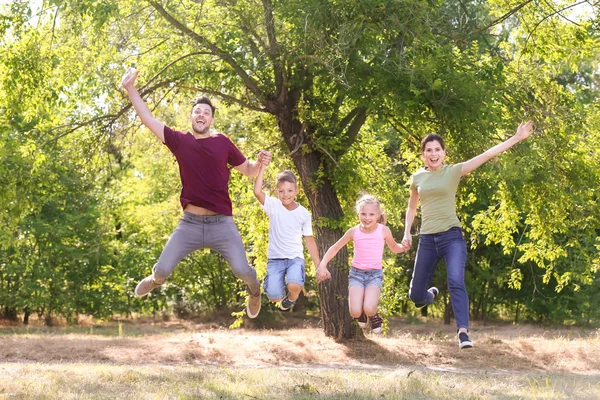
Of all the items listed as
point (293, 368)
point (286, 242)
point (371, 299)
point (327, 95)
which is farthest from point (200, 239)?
point (327, 95)

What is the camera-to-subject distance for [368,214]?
8.18 metres

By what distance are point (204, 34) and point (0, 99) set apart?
3.74 metres

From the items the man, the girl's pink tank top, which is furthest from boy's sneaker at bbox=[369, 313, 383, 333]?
the man

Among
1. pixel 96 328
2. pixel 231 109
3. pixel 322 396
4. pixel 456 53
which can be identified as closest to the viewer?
pixel 322 396

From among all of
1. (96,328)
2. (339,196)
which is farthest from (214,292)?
(339,196)

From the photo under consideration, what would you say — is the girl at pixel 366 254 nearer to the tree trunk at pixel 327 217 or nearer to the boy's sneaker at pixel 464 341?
the boy's sneaker at pixel 464 341

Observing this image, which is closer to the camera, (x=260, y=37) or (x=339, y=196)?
(x=260, y=37)

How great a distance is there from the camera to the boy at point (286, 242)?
817 cm

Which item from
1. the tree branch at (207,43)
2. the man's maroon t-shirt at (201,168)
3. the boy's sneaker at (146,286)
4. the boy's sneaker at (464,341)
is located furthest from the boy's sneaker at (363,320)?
the tree branch at (207,43)

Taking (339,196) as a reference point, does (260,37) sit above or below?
above

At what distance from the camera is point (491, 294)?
29.4 meters

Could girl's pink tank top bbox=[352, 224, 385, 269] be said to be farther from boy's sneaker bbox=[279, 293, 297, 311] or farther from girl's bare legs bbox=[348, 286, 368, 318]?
boy's sneaker bbox=[279, 293, 297, 311]

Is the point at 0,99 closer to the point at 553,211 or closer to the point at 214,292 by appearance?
the point at 553,211

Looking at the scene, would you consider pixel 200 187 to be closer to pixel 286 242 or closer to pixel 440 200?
pixel 286 242
